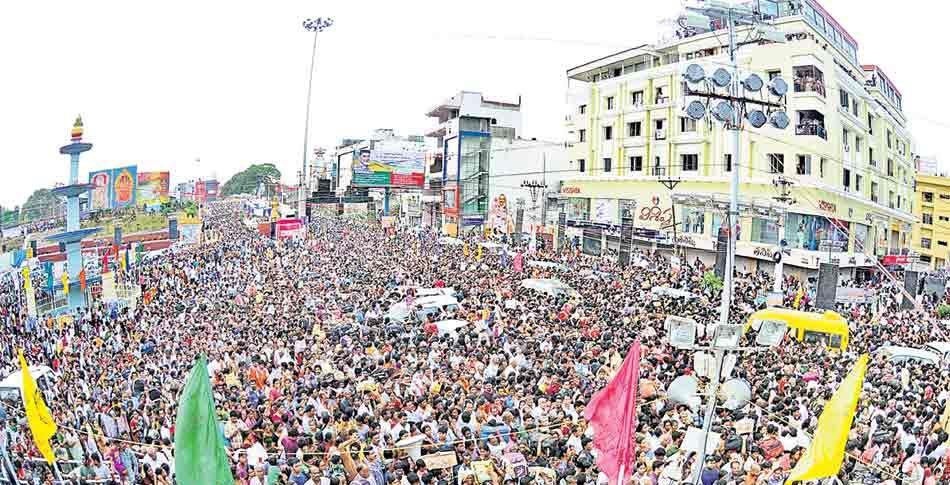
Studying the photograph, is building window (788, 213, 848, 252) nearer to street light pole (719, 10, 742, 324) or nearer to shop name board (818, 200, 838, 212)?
shop name board (818, 200, 838, 212)

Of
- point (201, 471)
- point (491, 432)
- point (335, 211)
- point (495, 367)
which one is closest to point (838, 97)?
point (495, 367)

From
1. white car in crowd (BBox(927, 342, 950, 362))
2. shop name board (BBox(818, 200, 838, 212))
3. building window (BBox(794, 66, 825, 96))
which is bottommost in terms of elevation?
white car in crowd (BBox(927, 342, 950, 362))

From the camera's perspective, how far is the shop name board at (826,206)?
26984 mm

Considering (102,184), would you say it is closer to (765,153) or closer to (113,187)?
(113,187)

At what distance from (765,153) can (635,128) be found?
23.6 ft

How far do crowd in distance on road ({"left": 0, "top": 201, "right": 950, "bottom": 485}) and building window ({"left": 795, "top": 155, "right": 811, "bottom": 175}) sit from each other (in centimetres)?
711

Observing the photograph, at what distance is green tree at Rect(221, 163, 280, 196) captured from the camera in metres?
102

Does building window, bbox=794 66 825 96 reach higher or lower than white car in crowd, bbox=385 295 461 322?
higher

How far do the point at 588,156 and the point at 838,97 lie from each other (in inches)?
465

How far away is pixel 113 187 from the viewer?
94.4ft

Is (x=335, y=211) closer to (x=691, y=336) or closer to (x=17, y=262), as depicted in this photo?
(x=17, y=262)

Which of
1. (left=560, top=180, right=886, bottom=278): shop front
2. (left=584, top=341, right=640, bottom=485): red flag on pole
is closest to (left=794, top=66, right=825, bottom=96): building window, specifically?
(left=560, top=180, right=886, bottom=278): shop front

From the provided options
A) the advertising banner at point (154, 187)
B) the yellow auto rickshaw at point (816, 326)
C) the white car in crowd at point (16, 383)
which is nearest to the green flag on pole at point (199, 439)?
the white car in crowd at point (16, 383)

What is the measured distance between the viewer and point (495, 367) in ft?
40.5
